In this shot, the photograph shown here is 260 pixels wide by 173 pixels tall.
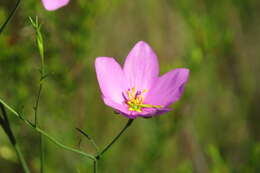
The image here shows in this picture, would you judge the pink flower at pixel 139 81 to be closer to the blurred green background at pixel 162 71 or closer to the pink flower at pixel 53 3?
the pink flower at pixel 53 3

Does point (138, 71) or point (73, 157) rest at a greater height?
point (138, 71)

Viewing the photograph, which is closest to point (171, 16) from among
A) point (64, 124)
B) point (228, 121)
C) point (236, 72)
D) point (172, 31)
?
point (172, 31)

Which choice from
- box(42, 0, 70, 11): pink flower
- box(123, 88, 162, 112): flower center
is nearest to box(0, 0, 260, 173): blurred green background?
box(123, 88, 162, 112): flower center

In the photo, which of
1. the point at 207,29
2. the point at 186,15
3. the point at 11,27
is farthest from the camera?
the point at 11,27

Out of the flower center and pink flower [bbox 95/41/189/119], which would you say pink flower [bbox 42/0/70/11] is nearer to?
pink flower [bbox 95/41/189/119]

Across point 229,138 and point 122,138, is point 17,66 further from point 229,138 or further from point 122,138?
point 229,138

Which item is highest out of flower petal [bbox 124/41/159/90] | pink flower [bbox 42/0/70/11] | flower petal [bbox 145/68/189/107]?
pink flower [bbox 42/0/70/11]

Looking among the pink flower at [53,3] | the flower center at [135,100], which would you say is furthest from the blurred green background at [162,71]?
the pink flower at [53,3]
